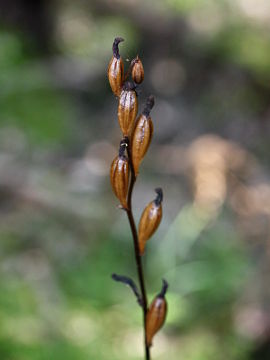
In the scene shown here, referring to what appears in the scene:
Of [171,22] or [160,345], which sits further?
[171,22]

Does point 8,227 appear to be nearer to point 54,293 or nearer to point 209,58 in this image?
point 54,293

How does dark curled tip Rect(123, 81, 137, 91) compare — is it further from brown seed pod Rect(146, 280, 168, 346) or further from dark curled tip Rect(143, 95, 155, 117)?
brown seed pod Rect(146, 280, 168, 346)

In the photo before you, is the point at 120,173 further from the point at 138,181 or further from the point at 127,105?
the point at 138,181

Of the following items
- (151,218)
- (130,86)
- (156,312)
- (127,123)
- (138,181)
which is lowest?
(138,181)

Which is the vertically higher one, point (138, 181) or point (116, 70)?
point (116, 70)

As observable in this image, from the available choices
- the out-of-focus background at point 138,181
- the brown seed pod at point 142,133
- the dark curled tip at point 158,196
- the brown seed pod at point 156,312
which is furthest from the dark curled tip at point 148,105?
the out-of-focus background at point 138,181

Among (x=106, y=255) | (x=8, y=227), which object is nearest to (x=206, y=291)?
(x=106, y=255)

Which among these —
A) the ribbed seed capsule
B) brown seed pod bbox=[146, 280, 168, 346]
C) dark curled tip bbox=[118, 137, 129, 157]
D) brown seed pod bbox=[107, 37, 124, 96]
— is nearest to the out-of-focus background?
brown seed pod bbox=[146, 280, 168, 346]

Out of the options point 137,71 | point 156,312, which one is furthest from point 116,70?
point 156,312
